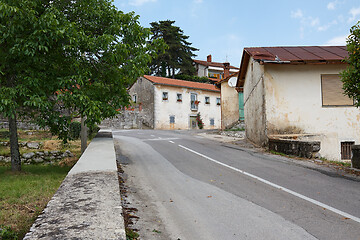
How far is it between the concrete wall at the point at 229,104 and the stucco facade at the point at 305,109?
1490 centimetres

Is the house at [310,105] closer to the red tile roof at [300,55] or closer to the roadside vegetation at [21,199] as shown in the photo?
the red tile roof at [300,55]

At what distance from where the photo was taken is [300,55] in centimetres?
1373

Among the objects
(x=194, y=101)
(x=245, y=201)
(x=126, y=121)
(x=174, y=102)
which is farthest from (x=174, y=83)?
(x=245, y=201)

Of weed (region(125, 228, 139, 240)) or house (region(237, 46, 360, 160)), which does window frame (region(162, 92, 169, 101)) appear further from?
weed (region(125, 228, 139, 240))

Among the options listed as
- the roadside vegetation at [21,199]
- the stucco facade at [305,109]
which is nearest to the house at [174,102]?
the stucco facade at [305,109]

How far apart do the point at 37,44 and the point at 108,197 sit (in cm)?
530

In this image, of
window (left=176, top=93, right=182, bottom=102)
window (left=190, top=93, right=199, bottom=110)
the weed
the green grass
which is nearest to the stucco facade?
the green grass

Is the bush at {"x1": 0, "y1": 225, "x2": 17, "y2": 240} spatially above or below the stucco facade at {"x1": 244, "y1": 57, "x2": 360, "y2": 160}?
below

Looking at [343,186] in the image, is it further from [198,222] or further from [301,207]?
[198,222]

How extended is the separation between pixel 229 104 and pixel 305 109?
15279mm

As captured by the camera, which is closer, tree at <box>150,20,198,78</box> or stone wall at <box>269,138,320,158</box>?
stone wall at <box>269,138,320,158</box>

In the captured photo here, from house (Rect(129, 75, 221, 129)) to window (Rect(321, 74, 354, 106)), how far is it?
2583cm

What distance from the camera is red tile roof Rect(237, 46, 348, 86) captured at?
1263 cm

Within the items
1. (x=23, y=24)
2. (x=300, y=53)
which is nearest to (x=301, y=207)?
(x=23, y=24)
